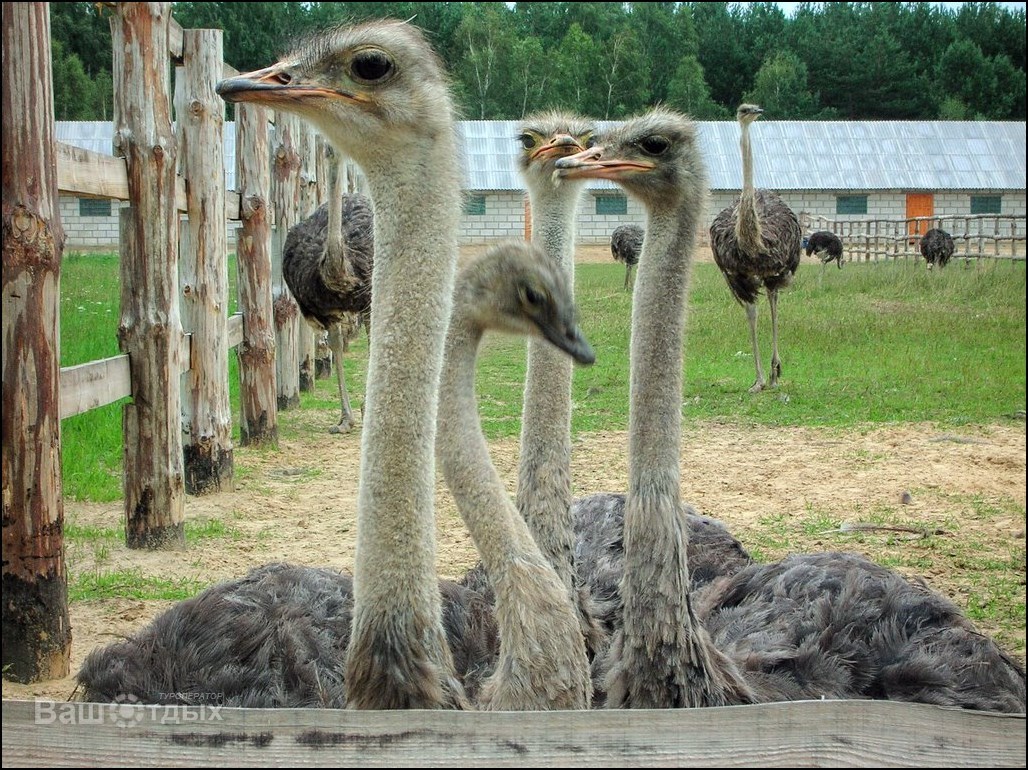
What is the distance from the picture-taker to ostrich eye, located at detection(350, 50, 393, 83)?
95.3 inches

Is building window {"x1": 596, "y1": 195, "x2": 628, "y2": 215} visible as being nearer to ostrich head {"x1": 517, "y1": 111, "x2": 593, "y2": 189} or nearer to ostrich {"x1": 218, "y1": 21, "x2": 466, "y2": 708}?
ostrich head {"x1": 517, "y1": 111, "x2": 593, "y2": 189}

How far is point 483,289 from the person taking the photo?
2646 mm

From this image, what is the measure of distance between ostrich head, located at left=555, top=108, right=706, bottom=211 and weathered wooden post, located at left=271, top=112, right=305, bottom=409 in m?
6.08

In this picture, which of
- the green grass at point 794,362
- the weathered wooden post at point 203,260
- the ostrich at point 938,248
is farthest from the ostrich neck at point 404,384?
the ostrich at point 938,248

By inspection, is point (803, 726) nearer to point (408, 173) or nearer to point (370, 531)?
point (370, 531)

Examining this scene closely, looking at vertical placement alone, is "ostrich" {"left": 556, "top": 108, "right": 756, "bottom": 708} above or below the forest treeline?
below

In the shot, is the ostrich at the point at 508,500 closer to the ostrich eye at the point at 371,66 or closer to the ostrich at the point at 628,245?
the ostrich eye at the point at 371,66

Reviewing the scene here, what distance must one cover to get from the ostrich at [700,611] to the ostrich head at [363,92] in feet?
2.83

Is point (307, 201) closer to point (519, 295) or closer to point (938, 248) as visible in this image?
point (519, 295)

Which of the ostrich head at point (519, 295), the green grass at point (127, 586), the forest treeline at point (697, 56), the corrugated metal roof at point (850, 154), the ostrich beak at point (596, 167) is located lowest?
the green grass at point (127, 586)

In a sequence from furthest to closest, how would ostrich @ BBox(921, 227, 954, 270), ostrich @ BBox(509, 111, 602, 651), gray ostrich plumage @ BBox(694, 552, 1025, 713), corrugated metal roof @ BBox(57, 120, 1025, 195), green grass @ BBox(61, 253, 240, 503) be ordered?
1. corrugated metal roof @ BBox(57, 120, 1025, 195)
2. ostrich @ BBox(921, 227, 954, 270)
3. green grass @ BBox(61, 253, 240, 503)
4. ostrich @ BBox(509, 111, 602, 651)
5. gray ostrich plumage @ BBox(694, 552, 1025, 713)

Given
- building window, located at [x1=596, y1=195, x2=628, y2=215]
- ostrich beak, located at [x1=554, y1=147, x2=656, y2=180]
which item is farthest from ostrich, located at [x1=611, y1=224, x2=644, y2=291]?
ostrich beak, located at [x1=554, y1=147, x2=656, y2=180]

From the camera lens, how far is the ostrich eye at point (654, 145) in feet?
10.7

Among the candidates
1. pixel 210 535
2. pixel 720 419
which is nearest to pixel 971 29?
pixel 720 419
